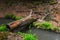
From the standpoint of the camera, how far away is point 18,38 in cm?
1059

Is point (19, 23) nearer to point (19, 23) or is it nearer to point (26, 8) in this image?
point (19, 23)

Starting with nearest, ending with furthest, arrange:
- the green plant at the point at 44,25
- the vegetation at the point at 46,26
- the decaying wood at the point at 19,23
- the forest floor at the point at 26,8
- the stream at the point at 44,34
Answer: the stream at the point at 44,34 < the decaying wood at the point at 19,23 < the vegetation at the point at 46,26 < the green plant at the point at 44,25 < the forest floor at the point at 26,8

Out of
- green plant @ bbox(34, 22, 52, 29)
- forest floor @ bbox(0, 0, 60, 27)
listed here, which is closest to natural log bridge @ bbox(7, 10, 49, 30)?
green plant @ bbox(34, 22, 52, 29)

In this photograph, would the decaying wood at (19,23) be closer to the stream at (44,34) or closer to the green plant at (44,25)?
the green plant at (44,25)

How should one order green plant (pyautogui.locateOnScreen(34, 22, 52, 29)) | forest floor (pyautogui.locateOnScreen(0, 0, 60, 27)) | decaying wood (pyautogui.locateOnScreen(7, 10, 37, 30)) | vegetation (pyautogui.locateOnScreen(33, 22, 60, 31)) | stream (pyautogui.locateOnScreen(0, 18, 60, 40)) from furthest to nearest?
forest floor (pyautogui.locateOnScreen(0, 0, 60, 27)) → green plant (pyautogui.locateOnScreen(34, 22, 52, 29)) → vegetation (pyautogui.locateOnScreen(33, 22, 60, 31)) → decaying wood (pyautogui.locateOnScreen(7, 10, 37, 30)) → stream (pyautogui.locateOnScreen(0, 18, 60, 40))

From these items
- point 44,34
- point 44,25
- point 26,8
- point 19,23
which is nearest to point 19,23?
point 19,23

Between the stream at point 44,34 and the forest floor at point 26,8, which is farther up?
the forest floor at point 26,8

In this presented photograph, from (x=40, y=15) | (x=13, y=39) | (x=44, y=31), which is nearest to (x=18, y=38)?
(x=13, y=39)

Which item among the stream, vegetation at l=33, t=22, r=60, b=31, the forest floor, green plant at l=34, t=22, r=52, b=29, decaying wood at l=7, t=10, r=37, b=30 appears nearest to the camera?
the stream

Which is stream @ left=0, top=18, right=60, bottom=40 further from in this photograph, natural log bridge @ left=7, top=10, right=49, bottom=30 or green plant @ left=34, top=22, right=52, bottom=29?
natural log bridge @ left=7, top=10, right=49, bottom=30

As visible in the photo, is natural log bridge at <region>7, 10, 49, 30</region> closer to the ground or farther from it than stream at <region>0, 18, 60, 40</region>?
farther from it

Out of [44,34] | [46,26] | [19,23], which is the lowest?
[44,34]

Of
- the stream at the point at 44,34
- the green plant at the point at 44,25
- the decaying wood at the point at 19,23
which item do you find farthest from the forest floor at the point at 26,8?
the stream at the point at 44,34

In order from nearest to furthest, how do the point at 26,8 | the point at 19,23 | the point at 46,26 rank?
the point at 19,23 → the point at 46,26 → the point at 26,8
